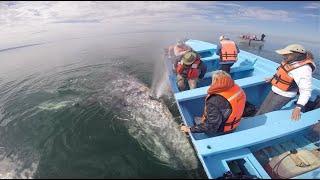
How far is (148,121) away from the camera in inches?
263

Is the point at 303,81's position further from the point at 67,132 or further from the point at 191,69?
the point at 67,132

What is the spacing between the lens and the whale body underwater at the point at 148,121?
530 centimetres

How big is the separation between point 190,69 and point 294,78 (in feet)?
8.44

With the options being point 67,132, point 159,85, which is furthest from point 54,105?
point 159,85

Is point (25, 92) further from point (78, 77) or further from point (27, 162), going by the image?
point (27, 162)

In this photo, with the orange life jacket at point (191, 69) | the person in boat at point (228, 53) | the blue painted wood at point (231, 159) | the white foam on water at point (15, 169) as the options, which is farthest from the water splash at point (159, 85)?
the white foam on water at point (15, 169)

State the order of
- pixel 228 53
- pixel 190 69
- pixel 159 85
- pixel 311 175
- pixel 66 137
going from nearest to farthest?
pixel 311 175 < pixel 66 137 < pixel 190 69 < pixel 228 53 < pixel 159 85

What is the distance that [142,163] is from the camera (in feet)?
16.5

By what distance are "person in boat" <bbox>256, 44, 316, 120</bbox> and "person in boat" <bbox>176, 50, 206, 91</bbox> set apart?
6.62 ft

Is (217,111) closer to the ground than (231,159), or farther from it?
farther from it

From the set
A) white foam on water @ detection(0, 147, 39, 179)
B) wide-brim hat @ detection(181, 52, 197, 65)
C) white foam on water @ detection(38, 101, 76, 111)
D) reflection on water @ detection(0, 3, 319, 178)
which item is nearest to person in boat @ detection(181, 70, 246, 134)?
reflection on water @ detection(0, 3, 319, 178)

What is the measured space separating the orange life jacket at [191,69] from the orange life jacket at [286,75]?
6.60 feet

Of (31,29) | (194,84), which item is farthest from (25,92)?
(31,29)

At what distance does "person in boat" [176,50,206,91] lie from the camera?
22.5 ft
